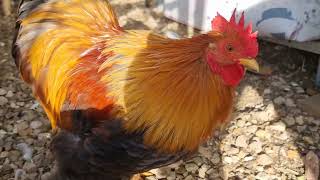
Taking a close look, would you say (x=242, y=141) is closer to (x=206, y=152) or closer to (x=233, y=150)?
(x=233, y=150)

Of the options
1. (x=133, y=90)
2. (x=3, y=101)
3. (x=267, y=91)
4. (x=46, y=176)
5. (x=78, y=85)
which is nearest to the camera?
(x=133, y=90)

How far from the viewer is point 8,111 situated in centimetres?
361

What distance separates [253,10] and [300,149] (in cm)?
118

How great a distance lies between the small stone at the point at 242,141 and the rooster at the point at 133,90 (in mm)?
860

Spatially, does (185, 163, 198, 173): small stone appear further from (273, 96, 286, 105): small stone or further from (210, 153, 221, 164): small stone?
(273, 96, 286, 105): small stone

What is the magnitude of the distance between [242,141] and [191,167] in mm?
441

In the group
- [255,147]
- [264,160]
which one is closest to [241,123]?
[255,147]

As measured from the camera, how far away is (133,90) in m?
2.49

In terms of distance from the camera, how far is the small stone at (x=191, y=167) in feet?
10.8

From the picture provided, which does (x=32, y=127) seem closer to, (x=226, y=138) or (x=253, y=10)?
(x=226, y=138)

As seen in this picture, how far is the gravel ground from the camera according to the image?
3279 millimetres

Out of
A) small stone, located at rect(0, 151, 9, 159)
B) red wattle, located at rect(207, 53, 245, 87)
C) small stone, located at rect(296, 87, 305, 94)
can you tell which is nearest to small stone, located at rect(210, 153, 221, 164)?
small stone, located at rect(296, 87, 305, 94)

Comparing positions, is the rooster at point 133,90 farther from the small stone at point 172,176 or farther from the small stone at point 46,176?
the small stone at point 172,176

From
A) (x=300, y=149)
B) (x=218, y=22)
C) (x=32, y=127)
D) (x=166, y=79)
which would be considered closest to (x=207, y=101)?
(x=166, y=79)
